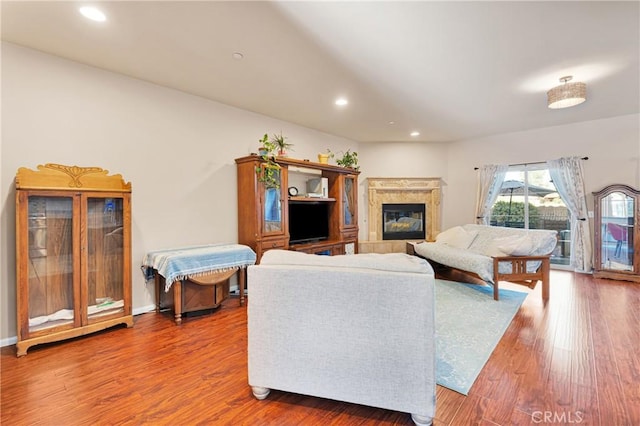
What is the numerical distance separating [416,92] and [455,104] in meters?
0.86

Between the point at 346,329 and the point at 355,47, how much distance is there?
2372mm

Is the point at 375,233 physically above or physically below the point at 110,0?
below

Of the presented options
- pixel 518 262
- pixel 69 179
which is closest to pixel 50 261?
pixel 69 179

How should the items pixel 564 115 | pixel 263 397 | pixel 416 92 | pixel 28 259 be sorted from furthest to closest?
pixel 564 115 → pixel 416 92 → pixel 28 259 → pixel 263 397

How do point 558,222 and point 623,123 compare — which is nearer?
point 623,123

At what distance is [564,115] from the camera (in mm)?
4766

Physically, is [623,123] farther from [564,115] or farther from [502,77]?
[502,77]

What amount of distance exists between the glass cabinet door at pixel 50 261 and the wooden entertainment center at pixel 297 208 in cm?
187

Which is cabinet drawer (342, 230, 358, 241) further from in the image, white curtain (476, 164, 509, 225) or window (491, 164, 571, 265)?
window (491, 164, 571, 265)

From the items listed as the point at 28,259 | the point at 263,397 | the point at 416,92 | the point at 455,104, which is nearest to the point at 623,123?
the point at 455,104

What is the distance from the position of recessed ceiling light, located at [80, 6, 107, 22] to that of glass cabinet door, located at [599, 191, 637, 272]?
6905 millimetres

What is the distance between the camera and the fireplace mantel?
657cm

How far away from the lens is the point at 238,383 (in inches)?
77.3

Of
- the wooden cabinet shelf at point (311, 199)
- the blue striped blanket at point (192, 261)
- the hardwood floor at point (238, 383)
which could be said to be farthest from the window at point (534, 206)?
the blue striped blanket at point (192, 261)
